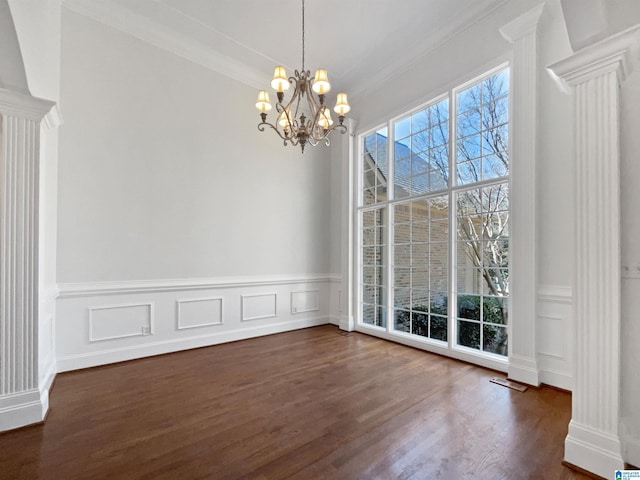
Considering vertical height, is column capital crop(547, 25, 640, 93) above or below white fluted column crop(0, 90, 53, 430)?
above

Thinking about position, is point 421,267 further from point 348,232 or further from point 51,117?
point 51,117

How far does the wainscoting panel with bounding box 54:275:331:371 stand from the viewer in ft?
10.9

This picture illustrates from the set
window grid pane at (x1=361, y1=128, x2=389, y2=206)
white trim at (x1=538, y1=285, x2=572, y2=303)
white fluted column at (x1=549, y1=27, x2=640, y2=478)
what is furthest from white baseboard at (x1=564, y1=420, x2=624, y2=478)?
window grid pane at (x1=361, y1=128, x2=389, y2=206)

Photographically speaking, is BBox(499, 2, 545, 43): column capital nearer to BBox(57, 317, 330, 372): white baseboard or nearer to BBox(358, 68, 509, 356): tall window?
BBox(358, 68, 509, 356): tall window

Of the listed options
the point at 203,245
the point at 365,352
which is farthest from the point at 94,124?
the point at 365,352

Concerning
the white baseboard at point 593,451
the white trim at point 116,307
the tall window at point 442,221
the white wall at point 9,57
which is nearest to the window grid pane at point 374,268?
the tall window at point 442,221

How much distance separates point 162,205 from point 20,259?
5.56 ft

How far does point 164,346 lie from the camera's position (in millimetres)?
3857

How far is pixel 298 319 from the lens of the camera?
5164 mm

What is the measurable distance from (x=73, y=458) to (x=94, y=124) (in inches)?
129

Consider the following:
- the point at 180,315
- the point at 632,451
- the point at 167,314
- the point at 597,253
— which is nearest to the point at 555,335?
the point at 632,451

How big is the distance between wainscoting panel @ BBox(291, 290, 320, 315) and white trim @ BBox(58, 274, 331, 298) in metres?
0.21

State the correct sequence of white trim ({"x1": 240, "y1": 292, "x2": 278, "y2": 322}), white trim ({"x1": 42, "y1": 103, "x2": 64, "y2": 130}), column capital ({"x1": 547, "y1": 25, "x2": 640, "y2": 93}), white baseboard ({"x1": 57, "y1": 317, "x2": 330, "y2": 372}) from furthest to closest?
1. white trim ({"x1": 240, "y1": 292, "x2": 278, "y2": 322})
2. white baseboard ({"x1": 57, "y1": 317, "x2": 330, "y2": 372})
3. white trim ({"x1": 42, "y1": 103, "x2": 64, "y2": 130})
4. column capital ({"x1": 547, "y1": 25, "x2": 640, "y2": 93})

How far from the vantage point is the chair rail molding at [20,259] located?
224cm
